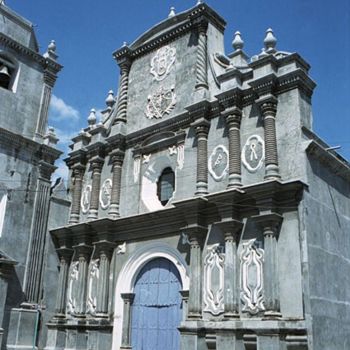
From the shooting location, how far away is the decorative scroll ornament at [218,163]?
12.6 meters

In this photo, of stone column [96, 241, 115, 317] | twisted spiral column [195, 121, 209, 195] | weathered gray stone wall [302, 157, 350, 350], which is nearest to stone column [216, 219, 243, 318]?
twisted spiral column [195, 121, 209, 195]

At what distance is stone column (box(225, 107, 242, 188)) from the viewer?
12031 mm

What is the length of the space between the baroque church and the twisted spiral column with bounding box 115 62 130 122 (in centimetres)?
6

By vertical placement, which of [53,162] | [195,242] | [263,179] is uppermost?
[53,162]

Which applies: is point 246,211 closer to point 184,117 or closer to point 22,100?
point 184,117

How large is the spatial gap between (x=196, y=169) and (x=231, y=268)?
3.10 meters

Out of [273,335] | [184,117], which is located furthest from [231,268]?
[184,117]

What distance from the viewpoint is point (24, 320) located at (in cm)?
1511

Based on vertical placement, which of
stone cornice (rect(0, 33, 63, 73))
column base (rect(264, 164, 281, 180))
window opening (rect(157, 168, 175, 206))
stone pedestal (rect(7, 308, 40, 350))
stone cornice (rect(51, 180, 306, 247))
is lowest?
stone pedestal (rect(7, 308, 40, 350))

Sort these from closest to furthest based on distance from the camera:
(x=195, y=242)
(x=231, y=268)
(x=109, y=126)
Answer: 1. (x=231, y=268)
2. (x=195, y=242)
3. (x=109, y=126)

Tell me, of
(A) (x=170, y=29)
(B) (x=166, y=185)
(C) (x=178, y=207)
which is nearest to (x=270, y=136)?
(C) (x=178, y=207)

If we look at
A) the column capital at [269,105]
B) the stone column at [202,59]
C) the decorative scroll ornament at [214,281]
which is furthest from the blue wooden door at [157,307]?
the stone column at [202,59]

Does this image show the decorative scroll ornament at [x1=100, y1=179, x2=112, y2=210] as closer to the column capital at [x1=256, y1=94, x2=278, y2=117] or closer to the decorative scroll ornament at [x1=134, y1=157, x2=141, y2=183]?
the decorative scroll ornament at [x1=134, y1=157, x2=141, y2=183]

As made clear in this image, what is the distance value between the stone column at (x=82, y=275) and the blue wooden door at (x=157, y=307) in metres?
1.86
